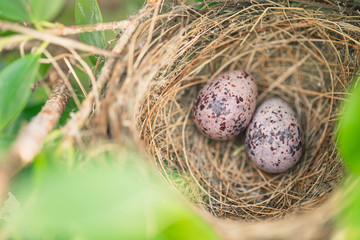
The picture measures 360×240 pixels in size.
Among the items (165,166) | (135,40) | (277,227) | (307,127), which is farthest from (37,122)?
(307,127)

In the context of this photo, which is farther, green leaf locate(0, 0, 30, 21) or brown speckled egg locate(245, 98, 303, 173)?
brown speckled egg locate(245, 98, 303, 173)

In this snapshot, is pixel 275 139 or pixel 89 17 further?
pixel 275 139

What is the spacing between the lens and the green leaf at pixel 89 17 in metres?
0.99

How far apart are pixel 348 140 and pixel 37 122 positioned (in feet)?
2.46

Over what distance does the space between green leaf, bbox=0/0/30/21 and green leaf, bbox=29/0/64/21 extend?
0.08m

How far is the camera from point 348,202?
0.65 meters

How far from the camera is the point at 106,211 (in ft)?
1.89

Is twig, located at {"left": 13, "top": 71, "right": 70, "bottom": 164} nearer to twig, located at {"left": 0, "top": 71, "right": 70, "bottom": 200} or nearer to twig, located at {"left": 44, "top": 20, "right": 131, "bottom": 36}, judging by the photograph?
twig, located at {"left": 0, "top": 71, "right": 70, "bottom": 200}

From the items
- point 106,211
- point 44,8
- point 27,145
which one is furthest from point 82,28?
point 106,211

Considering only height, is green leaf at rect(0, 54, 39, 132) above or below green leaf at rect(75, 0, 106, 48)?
below

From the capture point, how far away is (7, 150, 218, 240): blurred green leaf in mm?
578

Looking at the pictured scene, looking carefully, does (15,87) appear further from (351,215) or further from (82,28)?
(351,215)

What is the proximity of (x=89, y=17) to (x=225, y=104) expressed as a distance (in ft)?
1.91

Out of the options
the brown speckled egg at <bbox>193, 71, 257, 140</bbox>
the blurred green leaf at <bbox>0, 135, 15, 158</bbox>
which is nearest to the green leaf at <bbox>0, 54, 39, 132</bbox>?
the blurred green leaf at <bbox>0, 135, 15, 158</bbox>
